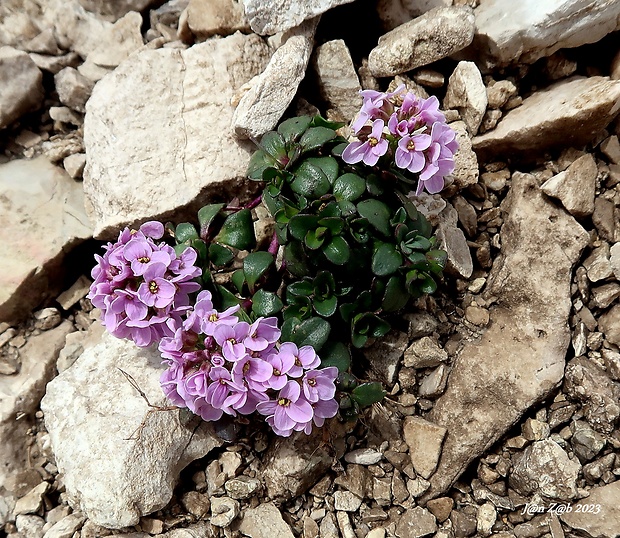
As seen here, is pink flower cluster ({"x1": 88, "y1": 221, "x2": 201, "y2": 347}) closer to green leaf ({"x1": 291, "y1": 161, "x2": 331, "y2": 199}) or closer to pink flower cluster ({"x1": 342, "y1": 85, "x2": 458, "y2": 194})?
green leaf ({"x1": 291, "y1": 161, "x2": 331, "y2": 199})

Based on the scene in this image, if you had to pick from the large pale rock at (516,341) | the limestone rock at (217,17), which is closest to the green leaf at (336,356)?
the large pale rock at (516,341)

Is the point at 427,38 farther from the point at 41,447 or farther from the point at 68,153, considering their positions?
the point at 41,447

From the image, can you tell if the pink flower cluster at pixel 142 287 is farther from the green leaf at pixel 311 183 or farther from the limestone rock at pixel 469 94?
the limestone rock at pixel 469 94

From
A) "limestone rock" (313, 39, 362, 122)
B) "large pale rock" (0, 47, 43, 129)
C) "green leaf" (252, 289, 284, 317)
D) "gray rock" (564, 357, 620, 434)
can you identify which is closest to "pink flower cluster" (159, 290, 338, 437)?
"green leaf" (252, 289, 284, 317)

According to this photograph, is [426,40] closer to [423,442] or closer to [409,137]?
[409,137]

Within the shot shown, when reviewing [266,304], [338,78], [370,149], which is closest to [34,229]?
[266,304]
